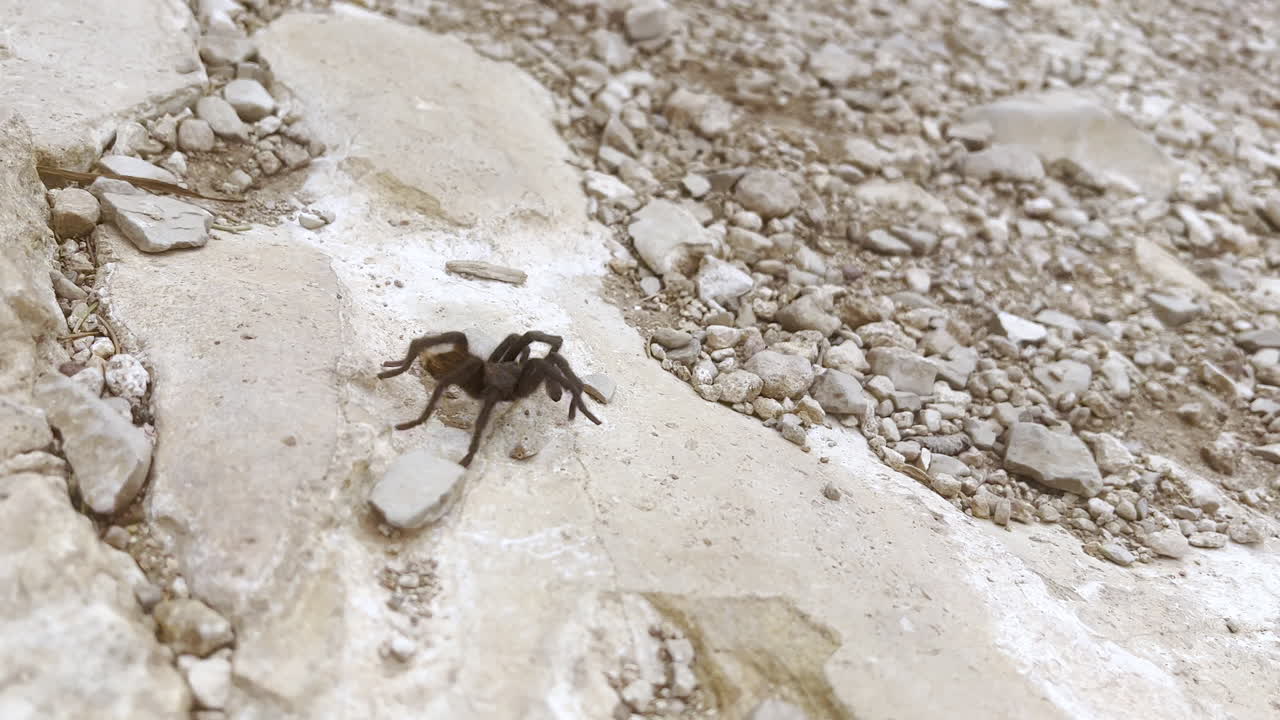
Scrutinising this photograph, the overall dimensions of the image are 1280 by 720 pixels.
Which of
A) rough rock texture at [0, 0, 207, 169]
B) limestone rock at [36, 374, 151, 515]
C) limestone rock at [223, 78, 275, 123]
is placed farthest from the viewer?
limestone rock at [223, 78, 275, 123]

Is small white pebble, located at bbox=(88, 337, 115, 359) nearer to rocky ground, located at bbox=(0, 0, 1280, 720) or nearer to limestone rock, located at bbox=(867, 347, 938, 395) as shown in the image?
rocky ground, located at bbox=(0, 0, 1280, 720)

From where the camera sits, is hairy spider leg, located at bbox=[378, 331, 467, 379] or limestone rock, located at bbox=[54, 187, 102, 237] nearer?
hairy spider leg, located at bbox=[378, 331, 467, 379]

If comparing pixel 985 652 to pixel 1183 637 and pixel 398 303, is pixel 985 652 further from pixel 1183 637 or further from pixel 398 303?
pixel 398 303

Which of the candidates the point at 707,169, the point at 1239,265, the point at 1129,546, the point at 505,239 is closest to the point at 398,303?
the point at 505,239

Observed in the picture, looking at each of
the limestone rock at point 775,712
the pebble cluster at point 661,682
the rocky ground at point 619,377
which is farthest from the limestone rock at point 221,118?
the limestone rock at point 775,712

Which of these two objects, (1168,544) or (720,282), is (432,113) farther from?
(1168,544)

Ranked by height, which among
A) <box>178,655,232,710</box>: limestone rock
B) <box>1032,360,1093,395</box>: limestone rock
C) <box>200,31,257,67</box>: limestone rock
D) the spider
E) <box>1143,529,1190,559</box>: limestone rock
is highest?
<box>200,31,257,67</box>: limestone rock

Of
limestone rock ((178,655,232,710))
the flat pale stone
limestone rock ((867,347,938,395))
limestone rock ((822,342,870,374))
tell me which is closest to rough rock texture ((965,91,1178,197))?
limestone rock ((867,347,938,395))

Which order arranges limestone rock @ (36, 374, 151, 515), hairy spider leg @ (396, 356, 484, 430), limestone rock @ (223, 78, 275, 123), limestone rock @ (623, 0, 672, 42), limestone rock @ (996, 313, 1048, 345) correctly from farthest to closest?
1. limestone rock @ (623, 0, 672, 42)
2. limestone rock @ (996, 313, 1048, 345)
3. limestone rock @ (223, 78, 275, 123)
4. hairy spider leg @ (396, 356, 484, 430)
5. limestone rock @ (36, 374, 151, 515)
